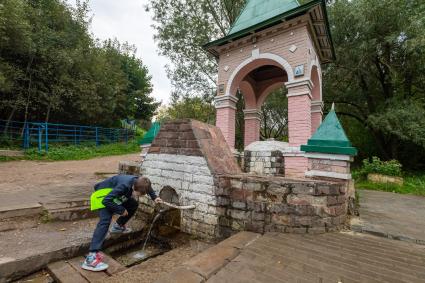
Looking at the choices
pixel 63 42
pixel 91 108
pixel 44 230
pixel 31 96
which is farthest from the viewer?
pixel 91 108

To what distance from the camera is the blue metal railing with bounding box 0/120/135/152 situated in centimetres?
1271

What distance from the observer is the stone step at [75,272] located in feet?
8.21

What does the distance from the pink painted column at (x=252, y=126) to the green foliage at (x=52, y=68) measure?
11.1 m

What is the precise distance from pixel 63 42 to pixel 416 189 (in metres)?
19.6

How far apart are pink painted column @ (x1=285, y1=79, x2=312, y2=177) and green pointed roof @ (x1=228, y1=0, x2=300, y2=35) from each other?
7.94 ft

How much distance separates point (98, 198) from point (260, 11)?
748 cm

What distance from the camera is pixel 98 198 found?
3080mm

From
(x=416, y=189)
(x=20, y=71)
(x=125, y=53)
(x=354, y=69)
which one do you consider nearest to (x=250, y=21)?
(x=354, y=69)

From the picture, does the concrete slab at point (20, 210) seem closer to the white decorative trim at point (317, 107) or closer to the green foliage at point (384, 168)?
the white decorative trim at point (317, 107)

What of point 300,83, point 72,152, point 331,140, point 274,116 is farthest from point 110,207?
point 274,116

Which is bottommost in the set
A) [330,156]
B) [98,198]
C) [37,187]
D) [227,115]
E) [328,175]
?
[37,187]

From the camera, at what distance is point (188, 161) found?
381 centimetres

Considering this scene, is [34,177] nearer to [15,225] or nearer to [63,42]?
[15,225]

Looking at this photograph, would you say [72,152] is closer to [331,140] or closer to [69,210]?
[69,210]
